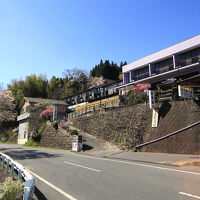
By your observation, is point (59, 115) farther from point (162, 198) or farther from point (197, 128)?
point (162, 198)

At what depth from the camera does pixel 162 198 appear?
15.0ft

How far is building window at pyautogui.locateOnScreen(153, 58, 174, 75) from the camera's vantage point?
2781cm

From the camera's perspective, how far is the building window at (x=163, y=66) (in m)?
27.8

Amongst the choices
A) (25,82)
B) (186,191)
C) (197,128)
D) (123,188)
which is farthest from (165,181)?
(25,82)

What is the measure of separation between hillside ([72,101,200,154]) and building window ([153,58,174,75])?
12499 millimetres

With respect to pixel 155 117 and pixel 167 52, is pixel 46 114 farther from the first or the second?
pixel 167 52

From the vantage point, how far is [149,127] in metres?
16.3

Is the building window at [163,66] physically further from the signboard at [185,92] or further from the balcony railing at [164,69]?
the signboard at [185,92]

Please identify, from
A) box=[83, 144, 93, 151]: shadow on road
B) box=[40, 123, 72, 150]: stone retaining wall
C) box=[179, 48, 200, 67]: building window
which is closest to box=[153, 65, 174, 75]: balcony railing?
box=[179, 48, 200, 67]: building window

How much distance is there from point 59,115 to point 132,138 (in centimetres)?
2756

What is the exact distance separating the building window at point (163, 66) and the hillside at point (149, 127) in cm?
1250

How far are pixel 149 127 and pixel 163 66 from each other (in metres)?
16.3

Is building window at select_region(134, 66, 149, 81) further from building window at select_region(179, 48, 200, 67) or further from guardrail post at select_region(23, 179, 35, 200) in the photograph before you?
guardrail post at select_region(23, 179, 35, 200)

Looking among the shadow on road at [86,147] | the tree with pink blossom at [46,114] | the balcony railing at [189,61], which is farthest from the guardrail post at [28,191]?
the tree with pink blossom at [46,114]
